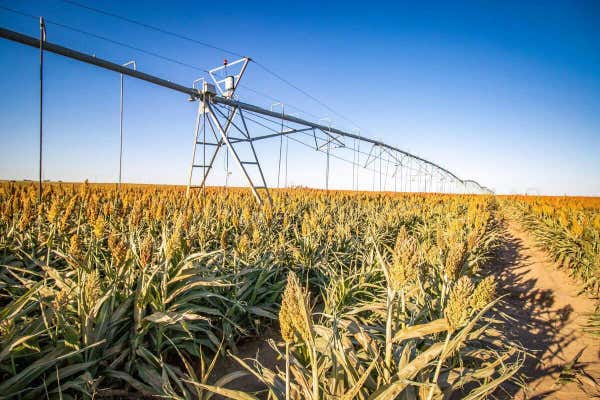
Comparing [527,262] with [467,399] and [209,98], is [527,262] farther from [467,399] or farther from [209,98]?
[209,98]

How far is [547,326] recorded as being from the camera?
3.79 metres

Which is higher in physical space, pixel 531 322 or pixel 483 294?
pixel 483 294

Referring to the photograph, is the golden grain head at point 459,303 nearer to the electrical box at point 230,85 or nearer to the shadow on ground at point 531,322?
the shadow on ground at point 531,322

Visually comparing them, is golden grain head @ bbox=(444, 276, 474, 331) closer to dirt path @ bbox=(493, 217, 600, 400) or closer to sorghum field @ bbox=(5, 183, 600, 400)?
sorghum field @ bbox=(5, 183, 600, 400)

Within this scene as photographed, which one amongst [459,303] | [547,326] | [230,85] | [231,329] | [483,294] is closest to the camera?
[459,303]

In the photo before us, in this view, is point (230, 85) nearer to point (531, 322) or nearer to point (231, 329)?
point (231, 329)

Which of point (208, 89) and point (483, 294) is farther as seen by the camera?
point (208, 89)

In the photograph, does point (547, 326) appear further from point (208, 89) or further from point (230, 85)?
point (230, 85)

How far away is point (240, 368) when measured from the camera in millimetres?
2686

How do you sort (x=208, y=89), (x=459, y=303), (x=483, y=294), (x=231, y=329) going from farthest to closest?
(x=208, y=89) < (x=231, y=329) < (x=483, y=294) < (x=459, y=303)

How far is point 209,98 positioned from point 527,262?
10.7 meters

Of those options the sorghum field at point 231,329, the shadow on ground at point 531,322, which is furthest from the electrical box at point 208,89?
the shadow on ground at point 531,322

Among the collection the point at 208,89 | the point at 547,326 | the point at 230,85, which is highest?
the point at 230,85

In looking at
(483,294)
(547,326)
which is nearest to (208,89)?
(483,294)
